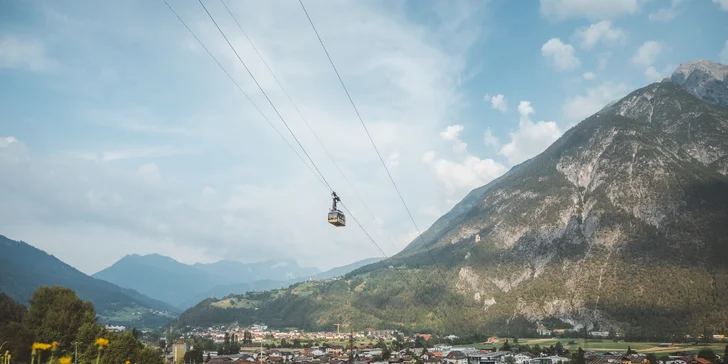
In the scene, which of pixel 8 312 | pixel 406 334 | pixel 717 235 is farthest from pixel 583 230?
pixel 8 312


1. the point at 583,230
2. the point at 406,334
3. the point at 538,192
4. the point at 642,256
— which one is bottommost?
the point at 406,334

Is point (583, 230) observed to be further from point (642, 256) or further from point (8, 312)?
point (8, 312)

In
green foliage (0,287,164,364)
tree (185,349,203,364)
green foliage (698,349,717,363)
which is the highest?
green foliage (0,287,164,364)

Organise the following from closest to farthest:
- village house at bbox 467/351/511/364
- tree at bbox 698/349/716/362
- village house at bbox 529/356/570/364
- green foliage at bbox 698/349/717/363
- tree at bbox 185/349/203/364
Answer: green foliage at bbox 698/349/717/363
tree at bbox 698/349/716/362
tree at bbox 185/349/203/364
village house at bbox 529/356/570/364
village house at bbox 467/351/511/364

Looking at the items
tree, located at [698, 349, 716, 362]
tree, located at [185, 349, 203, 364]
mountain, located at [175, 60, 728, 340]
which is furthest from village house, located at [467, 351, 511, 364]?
tree, located at [185, 349, 203, 364]

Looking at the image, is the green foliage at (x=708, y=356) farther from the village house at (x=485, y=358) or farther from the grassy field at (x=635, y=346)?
the village house at (x=485, y=358)

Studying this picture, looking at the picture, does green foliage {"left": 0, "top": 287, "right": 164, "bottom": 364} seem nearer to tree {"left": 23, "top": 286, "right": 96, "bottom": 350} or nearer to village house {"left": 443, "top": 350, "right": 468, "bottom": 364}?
tree {"left": 23, "top": 286, "right": 96, "bottom": 350}

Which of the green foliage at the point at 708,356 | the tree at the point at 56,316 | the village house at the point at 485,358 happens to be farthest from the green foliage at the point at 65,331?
the green foliage at the point at 708,356

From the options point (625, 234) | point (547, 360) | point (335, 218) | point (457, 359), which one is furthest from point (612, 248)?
point (335, 218)
